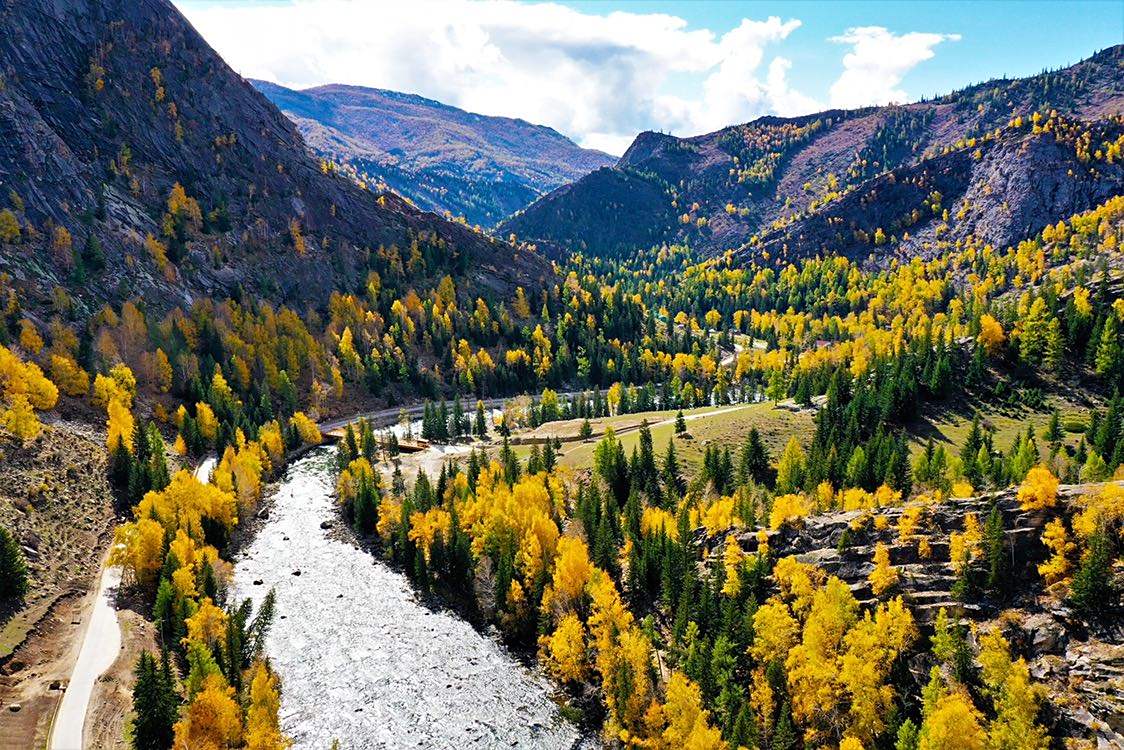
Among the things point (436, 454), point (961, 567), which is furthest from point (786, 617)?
point (436, 454)

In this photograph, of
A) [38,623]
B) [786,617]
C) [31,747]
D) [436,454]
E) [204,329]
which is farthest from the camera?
[204,329]

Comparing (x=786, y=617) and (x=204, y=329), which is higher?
(x=204, y=329)

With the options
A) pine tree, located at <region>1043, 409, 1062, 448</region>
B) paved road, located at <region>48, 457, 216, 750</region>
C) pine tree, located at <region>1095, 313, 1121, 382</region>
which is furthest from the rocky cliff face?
pine tree, located at <region>1095, 313, 1121, 382</region>

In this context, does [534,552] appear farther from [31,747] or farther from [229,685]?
[31,747]

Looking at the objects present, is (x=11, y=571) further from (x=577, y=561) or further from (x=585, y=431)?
(x=585, y=431)

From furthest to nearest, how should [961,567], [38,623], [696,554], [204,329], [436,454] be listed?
1. [204,329]
2. [436,454]
3. [696,554]
4. [38,623]
5. [961,567]

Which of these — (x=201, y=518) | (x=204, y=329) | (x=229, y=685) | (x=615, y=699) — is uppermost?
(x=204, y=329)

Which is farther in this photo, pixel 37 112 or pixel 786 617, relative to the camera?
pixel 37 112

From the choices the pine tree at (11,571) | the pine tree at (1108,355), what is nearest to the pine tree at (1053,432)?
the pine tree at (1108,355)
